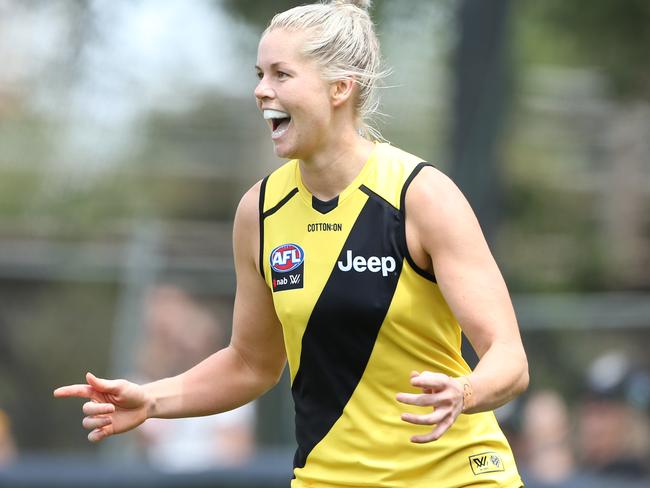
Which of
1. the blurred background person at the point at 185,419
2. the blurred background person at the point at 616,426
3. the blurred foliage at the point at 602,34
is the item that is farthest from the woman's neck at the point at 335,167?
the blurred foliage at the point at 602,34

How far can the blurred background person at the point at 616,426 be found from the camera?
920cm

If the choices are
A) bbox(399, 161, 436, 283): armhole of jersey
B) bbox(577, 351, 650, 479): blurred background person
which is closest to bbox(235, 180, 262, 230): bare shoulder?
bbox(399, 161, 436, 283): armhole of jersey

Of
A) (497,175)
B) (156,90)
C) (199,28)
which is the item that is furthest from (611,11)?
(156,90)

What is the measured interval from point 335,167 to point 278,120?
0.23m

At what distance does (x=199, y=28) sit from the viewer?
1092 centimetres

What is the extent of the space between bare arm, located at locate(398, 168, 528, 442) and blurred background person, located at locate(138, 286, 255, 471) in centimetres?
488

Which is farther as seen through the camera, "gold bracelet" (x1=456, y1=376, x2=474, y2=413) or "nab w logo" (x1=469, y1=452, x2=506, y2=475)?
"nab w logo" (x1=469, y1=452, x2=506, y2=475)

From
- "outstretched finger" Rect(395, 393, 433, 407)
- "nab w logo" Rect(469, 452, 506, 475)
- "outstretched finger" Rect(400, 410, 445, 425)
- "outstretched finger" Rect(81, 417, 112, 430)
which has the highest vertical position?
"outstretched finger" Rect(81, 417, 112, 430)

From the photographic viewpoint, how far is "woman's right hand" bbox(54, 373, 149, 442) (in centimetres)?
415

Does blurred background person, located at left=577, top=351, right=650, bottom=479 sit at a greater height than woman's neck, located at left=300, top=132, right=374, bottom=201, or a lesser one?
lesser

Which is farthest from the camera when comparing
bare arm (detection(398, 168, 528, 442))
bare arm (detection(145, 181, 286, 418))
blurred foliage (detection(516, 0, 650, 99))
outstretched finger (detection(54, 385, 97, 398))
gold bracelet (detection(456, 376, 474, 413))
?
blurred foliage (detection(516, 0, 650, 99))

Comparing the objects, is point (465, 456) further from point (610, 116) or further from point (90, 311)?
point (610, 116)

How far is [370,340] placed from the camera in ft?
13.2

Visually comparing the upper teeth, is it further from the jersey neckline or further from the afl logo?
the afl logo
